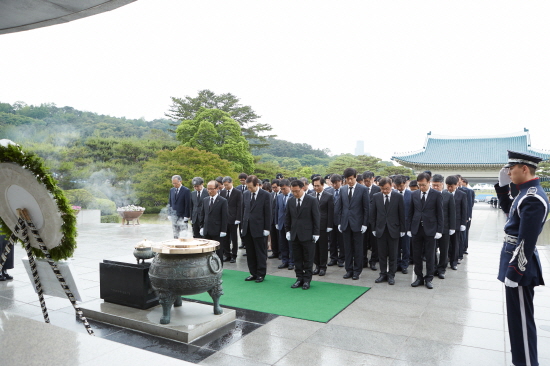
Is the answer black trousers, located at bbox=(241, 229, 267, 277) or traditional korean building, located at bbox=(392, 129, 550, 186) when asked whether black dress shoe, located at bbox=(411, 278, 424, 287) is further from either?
traditional korean building, located at bbox=(392, 129, 550, 186)

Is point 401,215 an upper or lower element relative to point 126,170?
lower

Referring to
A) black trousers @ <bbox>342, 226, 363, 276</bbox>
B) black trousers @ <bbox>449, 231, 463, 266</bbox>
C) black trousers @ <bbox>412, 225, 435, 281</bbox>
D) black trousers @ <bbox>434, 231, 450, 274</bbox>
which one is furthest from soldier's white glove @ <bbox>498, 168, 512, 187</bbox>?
black trousers @ <bbox>449, 231, 463, 266</bbox>

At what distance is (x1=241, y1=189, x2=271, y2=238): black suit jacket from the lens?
6180mm

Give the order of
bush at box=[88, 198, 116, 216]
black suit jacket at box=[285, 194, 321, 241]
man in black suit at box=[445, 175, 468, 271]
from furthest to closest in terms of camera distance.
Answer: bush at box=[88, 198, 116, 216], man in black suit at box=[445, 175, 468, 271], black suit jacket at box=[285, 194, 321, 241]

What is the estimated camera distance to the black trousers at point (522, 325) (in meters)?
3.04

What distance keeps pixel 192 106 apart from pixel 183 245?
31.3m

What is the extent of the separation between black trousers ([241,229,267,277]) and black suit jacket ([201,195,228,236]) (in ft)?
2.03

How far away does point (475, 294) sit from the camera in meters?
5.57

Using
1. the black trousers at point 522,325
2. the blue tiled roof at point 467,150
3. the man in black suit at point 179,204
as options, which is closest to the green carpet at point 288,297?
the black trousers at point 522,325

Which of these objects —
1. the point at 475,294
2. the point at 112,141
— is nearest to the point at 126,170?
the point at 112,141

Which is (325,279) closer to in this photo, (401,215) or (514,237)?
(401,215)

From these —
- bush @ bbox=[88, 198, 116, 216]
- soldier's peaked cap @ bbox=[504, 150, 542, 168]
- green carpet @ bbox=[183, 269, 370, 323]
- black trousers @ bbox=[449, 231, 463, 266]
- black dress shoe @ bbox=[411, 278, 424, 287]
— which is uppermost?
soldier's peaked cap @ bbox=[504, 150, 542, 168]

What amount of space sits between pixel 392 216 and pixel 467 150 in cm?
2269

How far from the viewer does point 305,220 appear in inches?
226
